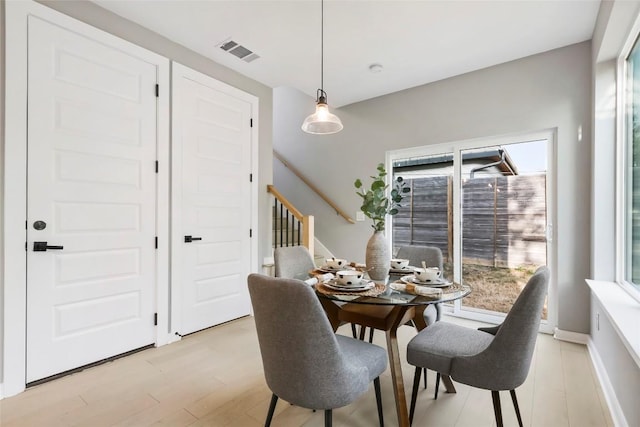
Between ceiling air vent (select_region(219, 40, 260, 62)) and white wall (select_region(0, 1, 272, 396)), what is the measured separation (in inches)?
11.5

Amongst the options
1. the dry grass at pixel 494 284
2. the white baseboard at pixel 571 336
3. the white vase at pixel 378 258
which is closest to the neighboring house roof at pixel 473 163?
the dry grass at pixel 494 284

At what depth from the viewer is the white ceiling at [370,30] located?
233cm

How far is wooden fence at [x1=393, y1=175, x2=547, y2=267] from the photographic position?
10.1 feet

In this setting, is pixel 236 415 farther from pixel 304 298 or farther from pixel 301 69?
pixel 301 69

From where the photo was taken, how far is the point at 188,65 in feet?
9.68

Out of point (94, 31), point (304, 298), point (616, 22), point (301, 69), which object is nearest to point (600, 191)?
point (616, 22)

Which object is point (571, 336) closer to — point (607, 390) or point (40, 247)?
point (607, 390)

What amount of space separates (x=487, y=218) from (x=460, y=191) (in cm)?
40

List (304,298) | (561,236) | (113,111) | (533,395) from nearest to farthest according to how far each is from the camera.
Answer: (304,298), (533,395), (113,111), (561,236)

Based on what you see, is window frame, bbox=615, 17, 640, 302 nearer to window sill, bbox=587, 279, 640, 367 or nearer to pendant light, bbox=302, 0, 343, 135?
window sill, bbox=587, 279, 640, 367

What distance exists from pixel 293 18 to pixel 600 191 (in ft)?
9.10

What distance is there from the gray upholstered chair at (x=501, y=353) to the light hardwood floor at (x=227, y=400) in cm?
44

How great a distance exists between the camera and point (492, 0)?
7.39ft

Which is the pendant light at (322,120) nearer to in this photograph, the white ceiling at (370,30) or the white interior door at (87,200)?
the white ceiling at (370,30)
